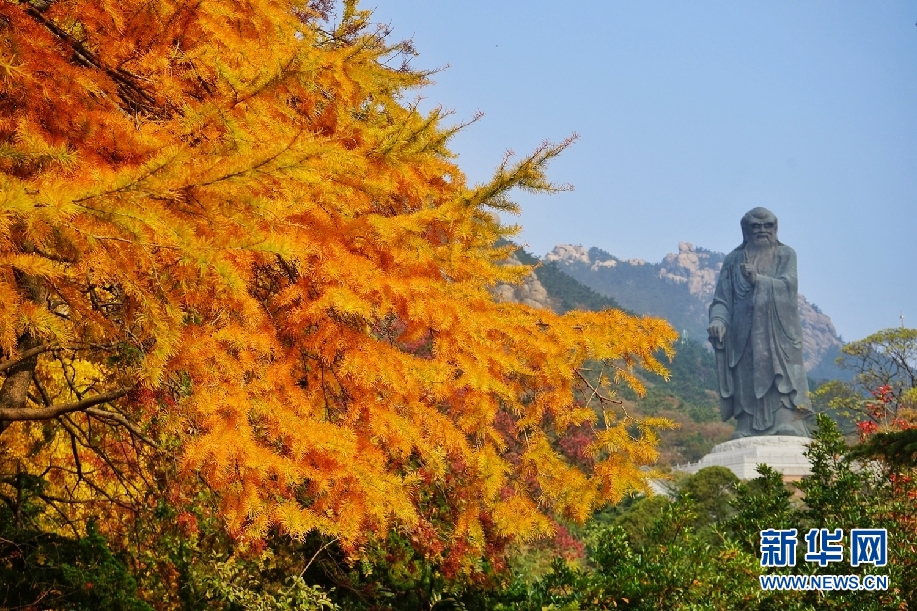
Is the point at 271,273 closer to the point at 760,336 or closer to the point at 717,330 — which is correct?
the point at 717,330

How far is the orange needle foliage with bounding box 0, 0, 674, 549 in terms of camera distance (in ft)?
5.98

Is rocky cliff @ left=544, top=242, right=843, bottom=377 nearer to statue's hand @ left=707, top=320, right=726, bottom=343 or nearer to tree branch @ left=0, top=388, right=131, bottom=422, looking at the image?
statue's hand @ left=707, top=320, right=726, bottom=343

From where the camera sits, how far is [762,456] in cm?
1931

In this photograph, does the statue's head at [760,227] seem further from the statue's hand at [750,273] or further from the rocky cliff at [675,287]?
the rocky cliff at [675,287]

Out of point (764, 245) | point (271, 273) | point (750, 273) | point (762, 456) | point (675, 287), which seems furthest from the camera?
point (675, 287)

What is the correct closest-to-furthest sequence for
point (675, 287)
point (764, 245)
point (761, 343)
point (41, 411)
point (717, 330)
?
point (41, 411)
point (717, 330)
point (761, 343)
point (764, 245)
point (675, 287)

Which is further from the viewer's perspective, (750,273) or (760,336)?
(760,336)

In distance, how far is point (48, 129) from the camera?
2451mm

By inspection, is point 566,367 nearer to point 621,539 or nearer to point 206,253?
point 621,539

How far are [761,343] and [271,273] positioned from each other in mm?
20877

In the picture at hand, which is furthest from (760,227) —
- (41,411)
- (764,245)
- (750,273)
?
(41,411)

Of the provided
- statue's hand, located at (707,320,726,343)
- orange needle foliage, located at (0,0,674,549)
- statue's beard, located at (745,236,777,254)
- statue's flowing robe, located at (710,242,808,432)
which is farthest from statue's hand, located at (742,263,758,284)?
orange needle foliage, located at (0,0,674,549)

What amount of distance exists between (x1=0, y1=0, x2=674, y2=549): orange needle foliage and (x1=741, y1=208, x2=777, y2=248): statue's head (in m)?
19.9

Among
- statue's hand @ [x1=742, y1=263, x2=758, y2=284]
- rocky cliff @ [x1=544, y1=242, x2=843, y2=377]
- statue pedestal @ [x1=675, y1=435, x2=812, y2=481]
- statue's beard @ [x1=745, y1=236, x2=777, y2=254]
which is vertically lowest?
statue pedestal @ [x1=675, y1=435, x2=812, y2=481]
